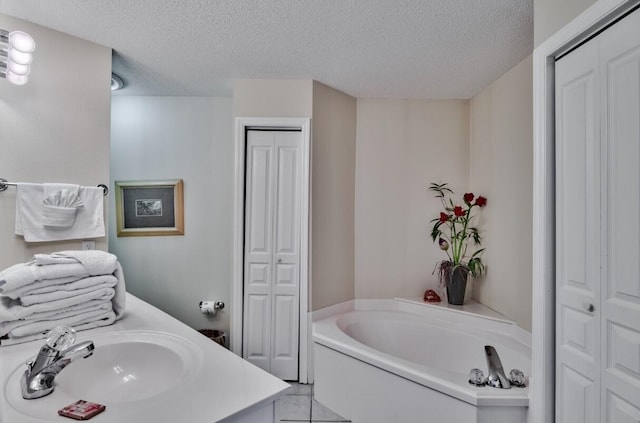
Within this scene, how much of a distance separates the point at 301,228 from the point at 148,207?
1480 mm

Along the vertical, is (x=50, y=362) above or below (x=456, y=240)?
below

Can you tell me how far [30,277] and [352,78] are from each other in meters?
2.33

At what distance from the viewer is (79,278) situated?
1.47 m

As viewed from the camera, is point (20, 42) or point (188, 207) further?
point (188, 207)

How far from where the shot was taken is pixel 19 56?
1.56 metres

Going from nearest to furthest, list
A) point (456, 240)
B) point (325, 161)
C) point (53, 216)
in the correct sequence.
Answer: point (53, 216)
point (325, 161)
point (456, 240)

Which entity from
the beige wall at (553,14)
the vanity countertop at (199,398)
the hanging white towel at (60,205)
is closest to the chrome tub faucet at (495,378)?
the vanity countertop at (199,398)

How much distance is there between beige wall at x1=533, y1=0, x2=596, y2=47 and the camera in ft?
4.34

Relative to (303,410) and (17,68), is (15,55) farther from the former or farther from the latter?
(303,410)

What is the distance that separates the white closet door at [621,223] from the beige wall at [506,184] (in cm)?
114

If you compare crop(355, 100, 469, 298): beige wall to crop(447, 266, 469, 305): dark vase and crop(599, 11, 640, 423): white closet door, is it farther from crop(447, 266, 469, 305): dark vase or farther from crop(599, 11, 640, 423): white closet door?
crop(599, 11, 640, 423): white closet door

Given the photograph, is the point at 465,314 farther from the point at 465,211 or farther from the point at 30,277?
the point at 30,277

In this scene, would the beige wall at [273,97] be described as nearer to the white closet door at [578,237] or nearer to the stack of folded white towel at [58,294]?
the stack of folded white towel at [58,294]

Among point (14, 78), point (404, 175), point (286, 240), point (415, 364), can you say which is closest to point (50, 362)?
point (14, 78)
